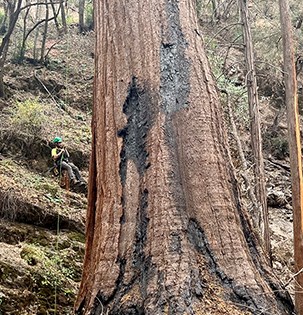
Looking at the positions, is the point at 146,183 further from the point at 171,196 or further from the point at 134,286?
the point at 134,286

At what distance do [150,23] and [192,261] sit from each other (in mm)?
1388

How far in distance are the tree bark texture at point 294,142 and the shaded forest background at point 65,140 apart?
29 cm

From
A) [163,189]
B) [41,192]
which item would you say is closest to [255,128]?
[41,192]

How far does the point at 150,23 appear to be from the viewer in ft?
8.97

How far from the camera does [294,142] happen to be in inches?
344

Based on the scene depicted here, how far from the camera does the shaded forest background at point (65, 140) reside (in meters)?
5.96

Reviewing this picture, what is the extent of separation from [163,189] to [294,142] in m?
6.98

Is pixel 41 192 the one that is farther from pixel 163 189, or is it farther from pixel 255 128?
pixel 163 189

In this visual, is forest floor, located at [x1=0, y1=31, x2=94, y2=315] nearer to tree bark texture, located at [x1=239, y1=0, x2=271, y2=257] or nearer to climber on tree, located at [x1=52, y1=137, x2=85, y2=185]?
climber on tree, located at [x1=52, y1=137, x2=85, y2=185]

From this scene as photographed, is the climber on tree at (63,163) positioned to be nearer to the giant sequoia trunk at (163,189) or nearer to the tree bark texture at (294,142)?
the tree bark texture at (294,142)

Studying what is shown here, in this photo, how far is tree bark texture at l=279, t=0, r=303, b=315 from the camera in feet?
24.6

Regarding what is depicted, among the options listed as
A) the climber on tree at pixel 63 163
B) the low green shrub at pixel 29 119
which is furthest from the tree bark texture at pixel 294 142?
the low green shrub at pixel 29 119

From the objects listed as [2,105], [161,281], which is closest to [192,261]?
[161,281]

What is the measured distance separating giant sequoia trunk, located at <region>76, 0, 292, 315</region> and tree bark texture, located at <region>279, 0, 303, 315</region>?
4927 millimetres
